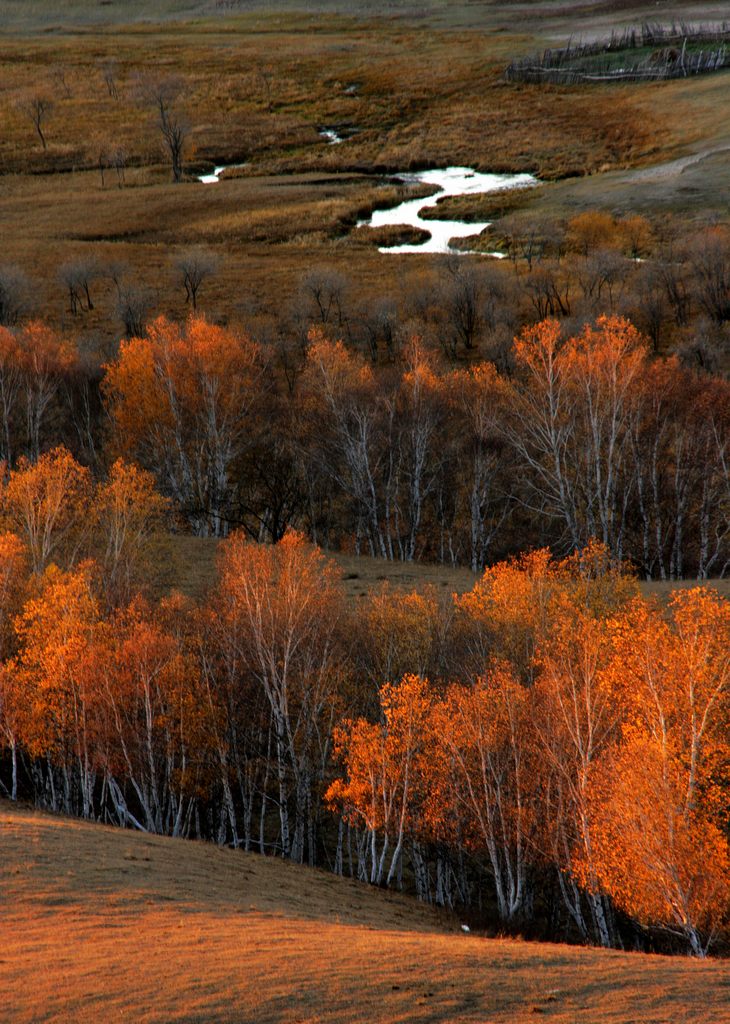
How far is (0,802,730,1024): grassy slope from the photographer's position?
1552cm

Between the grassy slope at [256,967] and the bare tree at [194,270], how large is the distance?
101 m

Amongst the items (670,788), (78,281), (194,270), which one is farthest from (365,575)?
(78,281)

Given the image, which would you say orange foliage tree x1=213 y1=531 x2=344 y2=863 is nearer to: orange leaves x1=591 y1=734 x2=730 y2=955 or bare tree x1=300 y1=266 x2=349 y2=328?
orange leaves x1=591 y1=734 x2=730 y2=955

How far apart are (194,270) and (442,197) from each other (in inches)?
2506

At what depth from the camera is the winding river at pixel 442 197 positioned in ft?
477

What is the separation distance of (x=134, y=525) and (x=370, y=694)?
18744 millimetres

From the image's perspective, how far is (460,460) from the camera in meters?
72.2

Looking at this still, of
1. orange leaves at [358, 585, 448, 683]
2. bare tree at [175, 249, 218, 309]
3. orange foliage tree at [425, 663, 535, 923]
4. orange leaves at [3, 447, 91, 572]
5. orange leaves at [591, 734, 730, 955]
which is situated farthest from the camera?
bare tree at [175, 249, 218, 309]

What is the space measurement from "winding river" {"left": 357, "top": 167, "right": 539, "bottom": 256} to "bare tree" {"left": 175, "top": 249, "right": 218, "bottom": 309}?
3015 cm

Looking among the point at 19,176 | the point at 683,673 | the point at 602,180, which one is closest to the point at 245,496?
the point at 683,673

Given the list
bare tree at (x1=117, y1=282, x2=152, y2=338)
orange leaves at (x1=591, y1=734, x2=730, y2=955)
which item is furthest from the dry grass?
bare tree at (x1=117, y1=282, x2=152, y2=338)

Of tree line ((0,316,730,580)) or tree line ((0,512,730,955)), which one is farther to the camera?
tree line ((0,316,730,580))

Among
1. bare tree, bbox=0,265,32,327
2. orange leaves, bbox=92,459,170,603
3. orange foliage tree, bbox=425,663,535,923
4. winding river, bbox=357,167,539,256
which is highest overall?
winding river, bbox=357,167,539,256

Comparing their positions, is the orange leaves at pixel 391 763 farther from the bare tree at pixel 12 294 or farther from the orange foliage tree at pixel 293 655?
the bare tree at pixel 12 294
